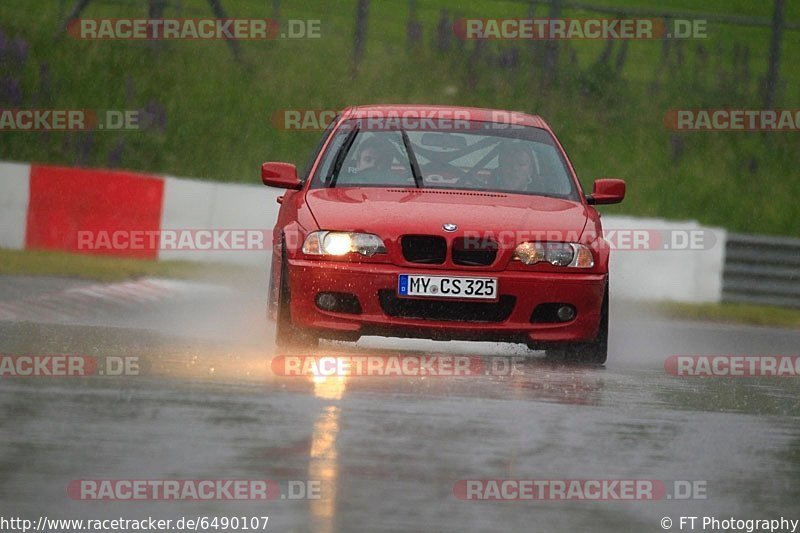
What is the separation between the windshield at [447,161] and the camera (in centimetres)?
1130

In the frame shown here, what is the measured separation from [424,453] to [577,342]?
12.1 ft

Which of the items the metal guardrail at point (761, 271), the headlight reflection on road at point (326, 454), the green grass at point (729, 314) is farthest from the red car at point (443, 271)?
the metal guardrail at point (761, 271)

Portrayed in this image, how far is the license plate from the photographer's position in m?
10.0

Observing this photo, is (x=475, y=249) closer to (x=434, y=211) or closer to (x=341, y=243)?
(x=434, y=211)

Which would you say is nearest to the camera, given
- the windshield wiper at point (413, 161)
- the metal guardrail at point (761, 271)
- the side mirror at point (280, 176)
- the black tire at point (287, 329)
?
the black tire at point (287, 329)

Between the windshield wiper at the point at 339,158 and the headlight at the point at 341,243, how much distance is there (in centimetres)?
108

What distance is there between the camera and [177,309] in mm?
13562

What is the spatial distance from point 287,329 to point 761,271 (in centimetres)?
893

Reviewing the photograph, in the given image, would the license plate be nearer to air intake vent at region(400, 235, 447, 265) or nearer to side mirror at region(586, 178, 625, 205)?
air intake vent at region(400, 235, 447, 265)

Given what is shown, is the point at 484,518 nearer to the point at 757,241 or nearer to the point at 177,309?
the point at 177,309

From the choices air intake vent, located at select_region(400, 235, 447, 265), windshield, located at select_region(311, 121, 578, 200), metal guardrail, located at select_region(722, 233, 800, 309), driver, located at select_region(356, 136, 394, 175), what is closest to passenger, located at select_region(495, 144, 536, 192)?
windshield, located at select_region(311, 121, 578, 200)

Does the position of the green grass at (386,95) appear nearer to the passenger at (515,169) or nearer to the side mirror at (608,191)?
the side mirror at (608,191)

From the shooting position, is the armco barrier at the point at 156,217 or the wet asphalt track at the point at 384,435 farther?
the armco barrier at the point at 156,217

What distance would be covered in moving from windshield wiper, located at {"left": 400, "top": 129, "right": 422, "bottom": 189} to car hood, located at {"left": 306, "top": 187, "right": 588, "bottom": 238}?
9.0 inches
